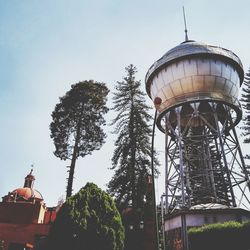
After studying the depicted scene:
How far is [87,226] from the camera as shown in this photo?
40.6 ft

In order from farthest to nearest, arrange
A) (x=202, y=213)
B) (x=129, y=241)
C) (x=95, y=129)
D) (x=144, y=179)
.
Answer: (x=95, y=129)
(x=144, y=179)
(x=129, y=241)
(x=202, y=213)

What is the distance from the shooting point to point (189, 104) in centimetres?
1836

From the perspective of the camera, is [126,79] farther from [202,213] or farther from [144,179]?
[202,213]

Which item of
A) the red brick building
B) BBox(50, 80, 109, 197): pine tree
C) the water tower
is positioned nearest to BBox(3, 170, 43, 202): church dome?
the red brick building

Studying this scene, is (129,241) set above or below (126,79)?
below

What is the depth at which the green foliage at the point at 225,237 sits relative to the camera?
483 inches

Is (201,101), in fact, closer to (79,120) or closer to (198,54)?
(198,54)

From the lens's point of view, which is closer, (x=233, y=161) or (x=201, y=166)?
(x=233, y=161)

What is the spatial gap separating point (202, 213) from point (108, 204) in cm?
557

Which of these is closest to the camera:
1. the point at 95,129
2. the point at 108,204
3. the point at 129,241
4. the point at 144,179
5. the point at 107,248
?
the point at 107,248

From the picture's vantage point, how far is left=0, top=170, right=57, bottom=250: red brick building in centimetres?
2575

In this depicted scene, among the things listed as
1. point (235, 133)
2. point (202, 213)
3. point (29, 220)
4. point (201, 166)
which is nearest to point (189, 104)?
point (235, 133)

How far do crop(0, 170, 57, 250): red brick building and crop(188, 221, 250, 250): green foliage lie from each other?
36.1 ft

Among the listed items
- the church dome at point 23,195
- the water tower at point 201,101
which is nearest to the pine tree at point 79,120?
the water tower at point 201,101
